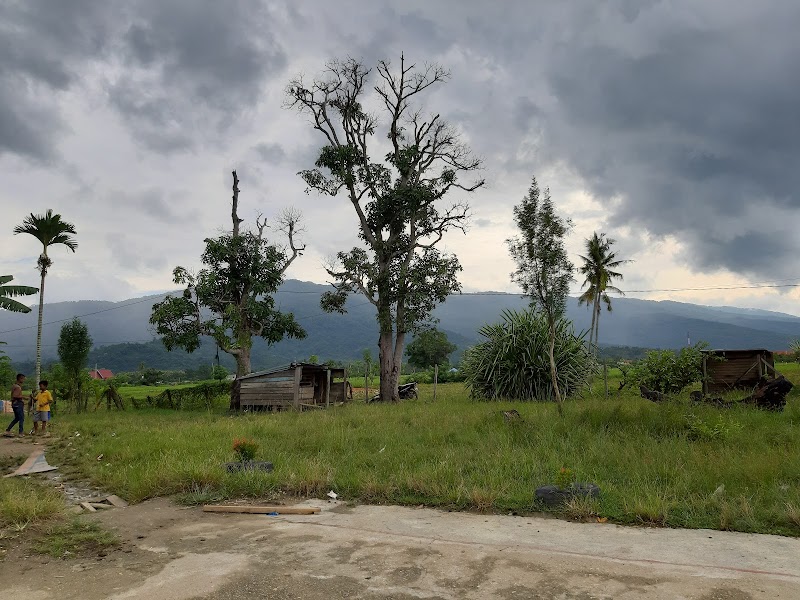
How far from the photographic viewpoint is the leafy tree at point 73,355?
85.7ft

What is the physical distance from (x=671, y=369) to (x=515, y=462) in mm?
11836

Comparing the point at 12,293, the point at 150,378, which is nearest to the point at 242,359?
the point at 12,293

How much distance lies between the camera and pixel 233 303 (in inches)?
1132

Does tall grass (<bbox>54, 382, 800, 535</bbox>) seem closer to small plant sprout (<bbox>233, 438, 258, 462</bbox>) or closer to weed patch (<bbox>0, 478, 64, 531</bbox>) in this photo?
small plant sprout (<bbox>233, 438, 258, 462</bbox>)

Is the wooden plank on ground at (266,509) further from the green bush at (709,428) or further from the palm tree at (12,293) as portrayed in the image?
the palm tree at (12,293)

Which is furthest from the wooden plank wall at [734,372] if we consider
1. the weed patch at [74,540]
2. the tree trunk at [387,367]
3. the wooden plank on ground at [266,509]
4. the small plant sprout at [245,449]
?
the weed patch at [74,540]

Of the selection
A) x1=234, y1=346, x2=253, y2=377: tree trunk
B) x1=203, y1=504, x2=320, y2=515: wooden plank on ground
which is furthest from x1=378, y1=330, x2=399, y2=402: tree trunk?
x1=203, y1=504, x2=320, y2=515: wooden plank on ground

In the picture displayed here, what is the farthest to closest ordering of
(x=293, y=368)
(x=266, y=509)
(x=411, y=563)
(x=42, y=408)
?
(x=293, y=368) → (x=42, y=408) → (x=266, y=509) → (x=411, y=563)

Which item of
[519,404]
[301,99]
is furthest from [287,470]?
[301,99]

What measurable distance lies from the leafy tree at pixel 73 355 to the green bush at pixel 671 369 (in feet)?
79.7

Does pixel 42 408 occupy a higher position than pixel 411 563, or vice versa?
pixel 411 563

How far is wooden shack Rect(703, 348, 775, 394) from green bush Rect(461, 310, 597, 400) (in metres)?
4.13

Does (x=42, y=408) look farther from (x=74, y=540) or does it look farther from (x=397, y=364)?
(x=397, y=364)

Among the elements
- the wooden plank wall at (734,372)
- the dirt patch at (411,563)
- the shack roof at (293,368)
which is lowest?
the dirt patch at (411,563)
